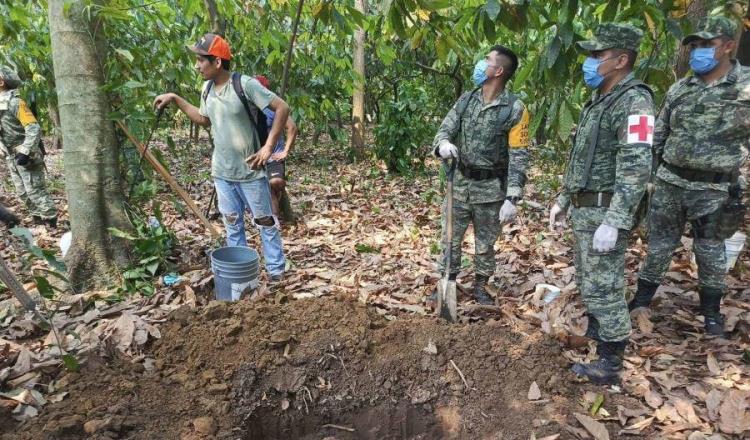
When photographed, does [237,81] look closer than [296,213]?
Yes

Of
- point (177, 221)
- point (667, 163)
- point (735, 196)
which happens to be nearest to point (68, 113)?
point (177, 221)

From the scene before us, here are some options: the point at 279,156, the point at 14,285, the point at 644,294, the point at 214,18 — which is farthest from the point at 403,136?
the point at 14,285

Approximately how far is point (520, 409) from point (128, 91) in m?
3.79

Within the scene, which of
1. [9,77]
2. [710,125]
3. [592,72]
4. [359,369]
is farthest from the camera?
[9,77]

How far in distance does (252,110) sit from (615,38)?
2544 mm

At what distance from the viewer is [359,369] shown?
302 cm

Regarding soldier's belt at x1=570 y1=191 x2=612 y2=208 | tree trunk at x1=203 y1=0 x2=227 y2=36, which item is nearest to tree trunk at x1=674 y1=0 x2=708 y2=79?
soldier's belt at x1=570 y1=191 x2=612 y2=208

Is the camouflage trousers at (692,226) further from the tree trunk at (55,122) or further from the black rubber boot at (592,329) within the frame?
the tree trunk at (55,122)

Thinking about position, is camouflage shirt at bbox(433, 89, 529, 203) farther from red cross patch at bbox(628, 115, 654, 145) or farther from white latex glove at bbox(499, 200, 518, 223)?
red cross patch at bbox(628, 115, 654, 145)

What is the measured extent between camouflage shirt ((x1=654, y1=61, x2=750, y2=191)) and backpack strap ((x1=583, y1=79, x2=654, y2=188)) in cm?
83

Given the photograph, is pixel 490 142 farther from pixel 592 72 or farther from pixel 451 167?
pixel 592 72

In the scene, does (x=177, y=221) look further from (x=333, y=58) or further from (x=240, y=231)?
(x=333, y=58)

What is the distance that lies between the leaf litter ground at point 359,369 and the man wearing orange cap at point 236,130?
0.59 metres

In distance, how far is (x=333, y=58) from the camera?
25.4ft
